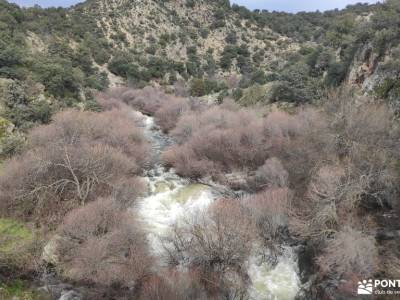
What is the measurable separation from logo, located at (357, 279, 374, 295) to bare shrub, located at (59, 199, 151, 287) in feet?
28.0

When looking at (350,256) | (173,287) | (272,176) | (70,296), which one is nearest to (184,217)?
(173,287)

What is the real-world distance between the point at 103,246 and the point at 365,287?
10.7 meters

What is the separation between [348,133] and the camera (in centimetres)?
2222

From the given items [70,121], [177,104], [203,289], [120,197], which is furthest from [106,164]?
[177,104]

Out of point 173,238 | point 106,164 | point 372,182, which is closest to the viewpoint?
point 173,238

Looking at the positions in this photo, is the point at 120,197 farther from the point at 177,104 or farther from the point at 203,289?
the point at 177,104

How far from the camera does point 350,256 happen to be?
588 inches

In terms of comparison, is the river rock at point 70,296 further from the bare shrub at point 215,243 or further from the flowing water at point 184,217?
the bare shrub at point 215,243

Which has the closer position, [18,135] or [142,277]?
[142,277]

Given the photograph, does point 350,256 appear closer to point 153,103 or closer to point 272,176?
point 272,176

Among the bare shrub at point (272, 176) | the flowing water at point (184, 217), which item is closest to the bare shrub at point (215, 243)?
the flowing water at point (184, 217)

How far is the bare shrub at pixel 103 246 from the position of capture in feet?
49.2

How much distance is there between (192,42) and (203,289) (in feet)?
228

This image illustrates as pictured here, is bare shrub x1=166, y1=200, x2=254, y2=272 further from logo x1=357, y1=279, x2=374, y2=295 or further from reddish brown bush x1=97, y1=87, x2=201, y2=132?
reddish brown bush x1=97, y1=87, x2=201, y2=132
